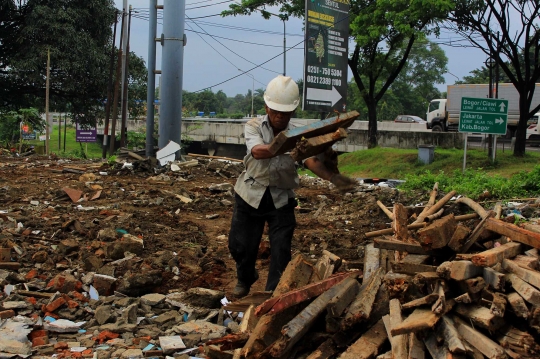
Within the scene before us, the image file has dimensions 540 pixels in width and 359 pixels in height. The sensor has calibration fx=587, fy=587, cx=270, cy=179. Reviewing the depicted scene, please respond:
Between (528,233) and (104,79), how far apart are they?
26814 millimetres

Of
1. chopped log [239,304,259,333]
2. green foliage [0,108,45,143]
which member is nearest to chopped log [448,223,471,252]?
chopped log [239,304,259,333]

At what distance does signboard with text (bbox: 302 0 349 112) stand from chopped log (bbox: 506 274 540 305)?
13929 mm

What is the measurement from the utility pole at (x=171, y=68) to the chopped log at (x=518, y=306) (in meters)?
14.2

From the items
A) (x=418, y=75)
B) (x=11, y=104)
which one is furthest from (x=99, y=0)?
(x=418, y=75)

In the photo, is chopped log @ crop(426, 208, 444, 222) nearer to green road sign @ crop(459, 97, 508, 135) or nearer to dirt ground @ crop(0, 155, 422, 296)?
dirt ground @ crop(0, 155, 422, 296)

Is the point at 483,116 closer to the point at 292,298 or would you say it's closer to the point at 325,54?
the point at 325,54

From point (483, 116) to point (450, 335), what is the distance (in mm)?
12835

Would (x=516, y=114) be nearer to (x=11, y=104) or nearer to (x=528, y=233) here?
(x=11, y=104)

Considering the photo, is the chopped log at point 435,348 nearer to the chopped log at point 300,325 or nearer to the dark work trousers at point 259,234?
the chopped log at point 300,325

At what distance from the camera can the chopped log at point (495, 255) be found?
3133 millimetres

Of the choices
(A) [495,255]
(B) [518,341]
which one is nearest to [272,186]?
(A) [495,255]

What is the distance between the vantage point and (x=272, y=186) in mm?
4664

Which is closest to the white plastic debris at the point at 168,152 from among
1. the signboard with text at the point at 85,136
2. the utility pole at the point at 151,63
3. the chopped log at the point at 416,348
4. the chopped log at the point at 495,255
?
the utility pole at the point at 151,63

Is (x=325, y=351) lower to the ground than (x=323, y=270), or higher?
lower
